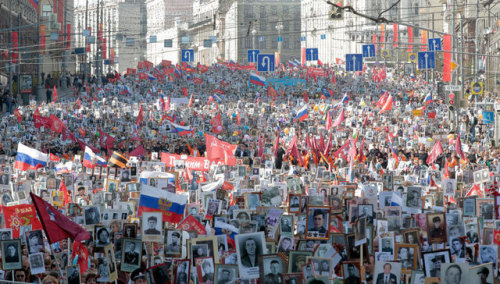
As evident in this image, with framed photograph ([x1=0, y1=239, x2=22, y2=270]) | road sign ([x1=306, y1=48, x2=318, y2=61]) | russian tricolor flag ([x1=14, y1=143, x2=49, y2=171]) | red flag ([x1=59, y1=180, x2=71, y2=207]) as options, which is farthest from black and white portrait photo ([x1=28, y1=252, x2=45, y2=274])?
road sign ([x1=306, y1=48, x2=318, y2=61])

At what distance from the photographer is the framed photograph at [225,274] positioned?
32.2 ft

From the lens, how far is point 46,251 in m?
11.5

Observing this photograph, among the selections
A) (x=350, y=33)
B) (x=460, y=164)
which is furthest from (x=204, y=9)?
(x=460, y=164)

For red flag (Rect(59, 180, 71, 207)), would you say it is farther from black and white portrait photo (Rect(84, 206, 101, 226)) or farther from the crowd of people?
black and white portrait photo (Rect(84, 206, 101, 226))

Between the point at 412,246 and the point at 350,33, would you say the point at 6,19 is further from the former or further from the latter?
the point at 412,246

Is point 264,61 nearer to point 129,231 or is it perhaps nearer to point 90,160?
point 90,160

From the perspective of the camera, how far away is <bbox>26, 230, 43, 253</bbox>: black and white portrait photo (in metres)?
10.8

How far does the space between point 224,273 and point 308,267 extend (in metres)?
0.82

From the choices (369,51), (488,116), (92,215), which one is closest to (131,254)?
(92,215)

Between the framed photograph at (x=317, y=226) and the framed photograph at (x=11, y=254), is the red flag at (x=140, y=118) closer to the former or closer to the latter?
the framed photograph at (x=317, y=226)

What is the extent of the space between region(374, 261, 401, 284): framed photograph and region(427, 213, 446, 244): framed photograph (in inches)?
68.8

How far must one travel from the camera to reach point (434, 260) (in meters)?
10.1

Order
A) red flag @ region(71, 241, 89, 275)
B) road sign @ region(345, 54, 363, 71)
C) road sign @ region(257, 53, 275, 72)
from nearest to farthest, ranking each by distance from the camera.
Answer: red flag @ region(71, 241, 89, 275) → road sign @ region(257, 53, 275, 72) → road sign @ region(345, 54, 363, 71)

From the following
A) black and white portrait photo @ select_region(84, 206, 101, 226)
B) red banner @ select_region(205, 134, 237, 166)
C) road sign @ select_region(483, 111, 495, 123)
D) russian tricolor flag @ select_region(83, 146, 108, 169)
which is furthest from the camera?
road sign @ select_region(483, 111, 495, 123)
